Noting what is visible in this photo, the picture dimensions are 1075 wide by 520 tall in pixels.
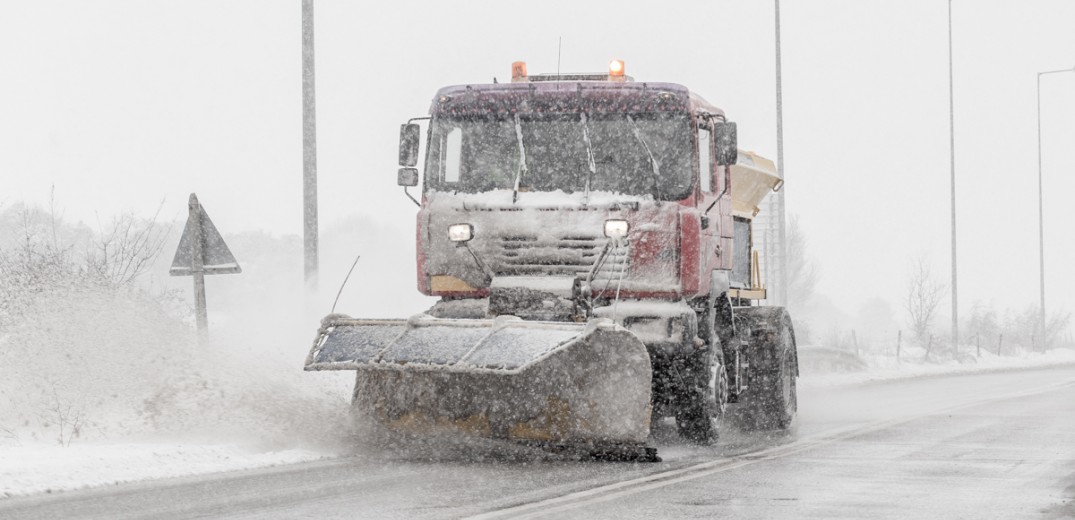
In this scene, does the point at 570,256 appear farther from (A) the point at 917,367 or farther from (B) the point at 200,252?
(A) the point at 917,367

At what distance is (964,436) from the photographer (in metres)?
13.0

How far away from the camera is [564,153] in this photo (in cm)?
1117

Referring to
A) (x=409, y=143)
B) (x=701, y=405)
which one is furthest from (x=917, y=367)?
(x=409, y=143)

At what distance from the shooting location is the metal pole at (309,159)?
1486cm

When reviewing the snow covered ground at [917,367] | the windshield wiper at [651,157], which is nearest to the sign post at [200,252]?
the windshield wiper at [651,157]

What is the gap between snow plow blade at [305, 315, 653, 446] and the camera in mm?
9523

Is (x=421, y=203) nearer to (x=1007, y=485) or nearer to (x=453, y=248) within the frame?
(x=453, y=248)

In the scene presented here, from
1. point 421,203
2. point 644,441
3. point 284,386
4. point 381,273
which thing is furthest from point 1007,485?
point 381,273

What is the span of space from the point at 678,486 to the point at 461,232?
3008 mm

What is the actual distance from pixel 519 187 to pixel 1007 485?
4.23m

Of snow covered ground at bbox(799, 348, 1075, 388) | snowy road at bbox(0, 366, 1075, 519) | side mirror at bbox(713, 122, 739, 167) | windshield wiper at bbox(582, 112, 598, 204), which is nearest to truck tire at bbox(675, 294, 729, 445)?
snowy road at bbox(0, 366, 1075, 519)

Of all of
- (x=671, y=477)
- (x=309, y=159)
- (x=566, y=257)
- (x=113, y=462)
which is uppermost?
(x=309, y=159)

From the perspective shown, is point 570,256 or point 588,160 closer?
point 570,256

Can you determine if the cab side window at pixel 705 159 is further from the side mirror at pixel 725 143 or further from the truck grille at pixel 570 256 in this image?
the truck grille at pixel 570 256
